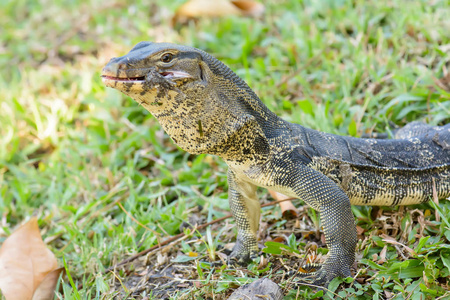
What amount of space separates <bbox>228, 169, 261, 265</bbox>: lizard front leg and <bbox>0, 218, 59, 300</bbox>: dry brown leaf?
1.43 meters

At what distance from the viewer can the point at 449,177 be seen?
361 centimetres

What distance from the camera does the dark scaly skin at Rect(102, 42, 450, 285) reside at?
9.39ft

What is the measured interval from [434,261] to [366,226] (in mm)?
738

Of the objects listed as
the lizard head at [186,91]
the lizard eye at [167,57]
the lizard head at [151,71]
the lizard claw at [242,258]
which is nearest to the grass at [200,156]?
the lizard claw at [242,258]

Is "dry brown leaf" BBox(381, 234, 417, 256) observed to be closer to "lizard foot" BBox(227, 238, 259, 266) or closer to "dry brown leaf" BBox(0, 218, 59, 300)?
"lizard foot" BBox(227, 238, 259, 266)

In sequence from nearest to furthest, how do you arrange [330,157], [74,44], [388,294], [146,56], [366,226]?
[146,56] < [388,294] < [330,157] < [366,226] < [74,44]

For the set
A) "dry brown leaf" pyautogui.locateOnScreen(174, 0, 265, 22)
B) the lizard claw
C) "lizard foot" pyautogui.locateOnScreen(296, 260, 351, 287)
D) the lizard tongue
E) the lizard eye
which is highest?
the lizard eye

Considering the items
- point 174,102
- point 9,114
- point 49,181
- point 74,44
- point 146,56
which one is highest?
point 146,56

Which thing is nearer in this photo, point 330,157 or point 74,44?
point 330,157

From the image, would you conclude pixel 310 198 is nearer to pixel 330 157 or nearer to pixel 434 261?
pixel 330 157

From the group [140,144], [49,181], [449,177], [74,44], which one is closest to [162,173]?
[140,144]

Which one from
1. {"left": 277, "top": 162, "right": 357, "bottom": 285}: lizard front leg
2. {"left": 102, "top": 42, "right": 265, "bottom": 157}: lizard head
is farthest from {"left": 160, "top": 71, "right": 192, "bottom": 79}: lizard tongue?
{"left": 277, "top": 162, "right": 357, "bottom": 285}: lizard front leg

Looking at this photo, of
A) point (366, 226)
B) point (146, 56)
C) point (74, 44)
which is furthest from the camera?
point (74, 44)

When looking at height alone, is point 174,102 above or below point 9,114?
above
